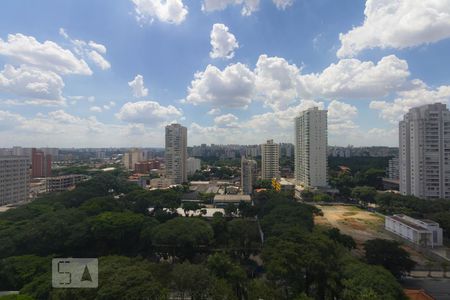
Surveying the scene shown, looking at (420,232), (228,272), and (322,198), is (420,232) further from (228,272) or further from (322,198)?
(228,272)

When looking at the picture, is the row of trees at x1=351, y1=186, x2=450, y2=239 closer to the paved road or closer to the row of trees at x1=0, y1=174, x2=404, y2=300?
the paved road

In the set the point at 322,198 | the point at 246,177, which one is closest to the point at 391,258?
the point at 322,198

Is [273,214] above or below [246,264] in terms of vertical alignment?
above

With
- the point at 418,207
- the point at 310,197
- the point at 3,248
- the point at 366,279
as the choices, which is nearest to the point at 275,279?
the point at 366,279

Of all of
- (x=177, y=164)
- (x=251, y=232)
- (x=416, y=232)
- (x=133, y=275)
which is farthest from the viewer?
(x=177, y=164)

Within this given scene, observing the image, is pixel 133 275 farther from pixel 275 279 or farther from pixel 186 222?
pixel 186 222

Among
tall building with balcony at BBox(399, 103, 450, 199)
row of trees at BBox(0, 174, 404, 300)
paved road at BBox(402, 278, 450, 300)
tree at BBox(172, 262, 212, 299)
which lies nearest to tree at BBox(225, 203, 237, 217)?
row of trees at BBox(0, 174, 404, 300)

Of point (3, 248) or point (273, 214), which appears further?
point (273, 214)
